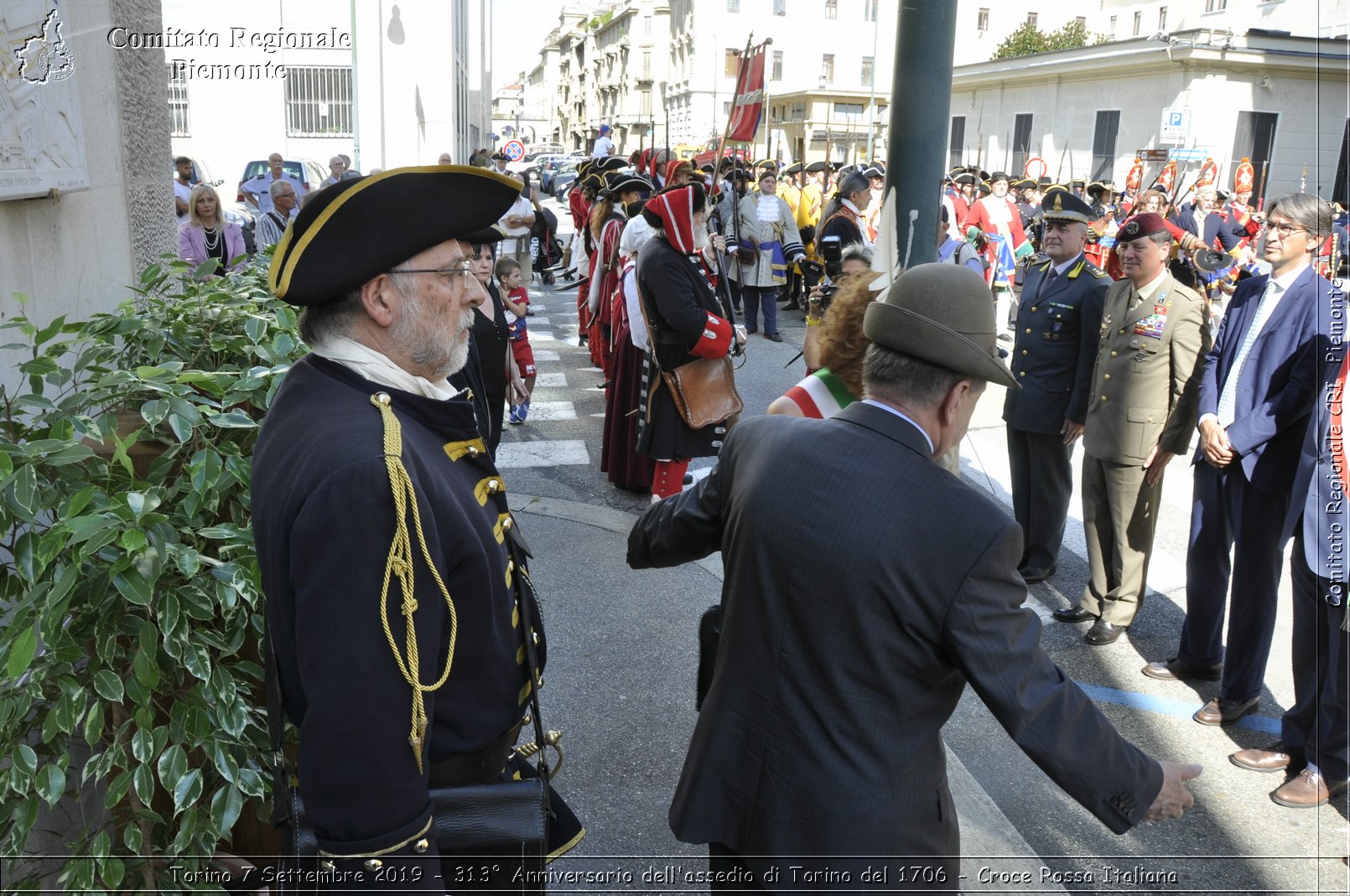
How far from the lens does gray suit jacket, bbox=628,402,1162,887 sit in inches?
75.2

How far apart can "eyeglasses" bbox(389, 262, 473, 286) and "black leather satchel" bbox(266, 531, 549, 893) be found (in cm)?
75

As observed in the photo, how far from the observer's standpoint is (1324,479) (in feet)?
12.0

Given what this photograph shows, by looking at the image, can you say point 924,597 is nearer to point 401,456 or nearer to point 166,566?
point 401,456

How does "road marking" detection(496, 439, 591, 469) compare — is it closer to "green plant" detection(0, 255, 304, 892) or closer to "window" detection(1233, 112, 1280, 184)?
"green plant" detection(0, 255, 304, 892)

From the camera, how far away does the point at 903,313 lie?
2.08 meters

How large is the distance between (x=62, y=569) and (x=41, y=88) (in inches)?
73.9

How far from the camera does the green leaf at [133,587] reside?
208cm

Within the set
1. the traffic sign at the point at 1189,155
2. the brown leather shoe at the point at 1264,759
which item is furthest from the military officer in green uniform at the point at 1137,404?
the traffic sign at the point at 1189,155

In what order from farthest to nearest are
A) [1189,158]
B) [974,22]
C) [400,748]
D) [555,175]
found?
[974,22]
[555,175]
[1189,158]
[400,748]

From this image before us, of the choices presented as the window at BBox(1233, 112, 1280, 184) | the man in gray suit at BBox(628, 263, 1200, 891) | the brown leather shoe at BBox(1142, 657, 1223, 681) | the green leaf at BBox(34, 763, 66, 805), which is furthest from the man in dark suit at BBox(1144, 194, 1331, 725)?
the window at BBox(1233, 112, 1280, 184)

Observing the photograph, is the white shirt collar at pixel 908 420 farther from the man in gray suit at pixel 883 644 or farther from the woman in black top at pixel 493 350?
the woman in black top at pixel 493 350

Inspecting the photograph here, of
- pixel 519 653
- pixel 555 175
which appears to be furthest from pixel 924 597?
pixel 555 175

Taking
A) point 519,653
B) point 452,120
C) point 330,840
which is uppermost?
point 452,120

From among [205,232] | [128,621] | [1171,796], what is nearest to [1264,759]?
[1171,796]
